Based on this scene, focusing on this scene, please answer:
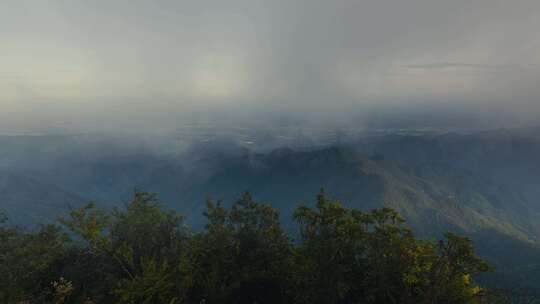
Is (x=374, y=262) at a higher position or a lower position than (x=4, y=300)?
higher

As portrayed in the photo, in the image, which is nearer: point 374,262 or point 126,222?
point 374,262

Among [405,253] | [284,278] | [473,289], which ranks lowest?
[284,278]

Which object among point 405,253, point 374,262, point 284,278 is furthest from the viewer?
point 284,278

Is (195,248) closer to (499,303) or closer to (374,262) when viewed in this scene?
(374,262)

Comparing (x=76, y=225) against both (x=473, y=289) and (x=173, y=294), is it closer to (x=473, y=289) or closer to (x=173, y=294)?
(x=173, y=294)

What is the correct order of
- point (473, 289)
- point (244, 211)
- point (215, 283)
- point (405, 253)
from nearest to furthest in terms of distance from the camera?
point (473, 289)
point (405, 253)
point (215, 283)
point (244, 211)

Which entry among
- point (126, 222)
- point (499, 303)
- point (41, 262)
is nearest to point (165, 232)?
point (126, 222)
